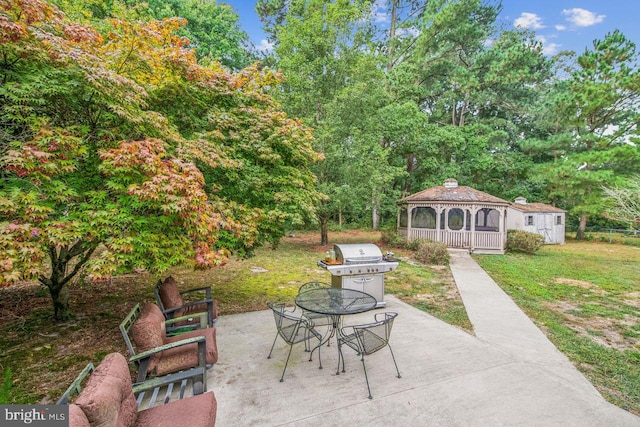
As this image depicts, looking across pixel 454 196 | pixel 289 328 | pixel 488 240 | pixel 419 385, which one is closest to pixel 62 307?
pixel 289 328

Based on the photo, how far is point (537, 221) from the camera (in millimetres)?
16578

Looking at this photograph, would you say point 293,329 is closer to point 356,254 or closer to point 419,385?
point 419,385

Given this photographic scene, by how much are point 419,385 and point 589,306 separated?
18.8 ft

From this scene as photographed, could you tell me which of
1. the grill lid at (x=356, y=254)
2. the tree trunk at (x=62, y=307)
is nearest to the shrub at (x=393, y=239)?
the grill lid at (x=356, y=254)

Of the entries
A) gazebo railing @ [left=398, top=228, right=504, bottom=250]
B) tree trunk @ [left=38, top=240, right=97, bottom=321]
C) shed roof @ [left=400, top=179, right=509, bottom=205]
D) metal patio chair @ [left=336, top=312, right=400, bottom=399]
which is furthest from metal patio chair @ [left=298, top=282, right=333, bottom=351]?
shed roof @ [left=400, top=179, right=509, bottom=205]

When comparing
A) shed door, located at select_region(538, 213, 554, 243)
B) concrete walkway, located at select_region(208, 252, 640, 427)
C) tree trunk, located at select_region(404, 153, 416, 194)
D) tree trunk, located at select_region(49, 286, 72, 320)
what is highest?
tree trunk, located at select_region(404, 153, 416, 194)

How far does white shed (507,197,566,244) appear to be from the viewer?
1645cm

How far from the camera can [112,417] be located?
1.75 m

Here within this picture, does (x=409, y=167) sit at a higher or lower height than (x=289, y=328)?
higher

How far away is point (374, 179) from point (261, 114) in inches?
315

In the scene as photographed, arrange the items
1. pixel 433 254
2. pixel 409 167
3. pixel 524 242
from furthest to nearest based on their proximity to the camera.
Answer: pixel 409 167
pixel 524 242
pixel 433 254

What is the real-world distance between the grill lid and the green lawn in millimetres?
3089

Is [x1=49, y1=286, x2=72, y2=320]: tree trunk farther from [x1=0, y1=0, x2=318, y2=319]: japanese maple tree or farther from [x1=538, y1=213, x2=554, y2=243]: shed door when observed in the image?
[x1=538, y1=213, x2=554, y2=243]: shed door

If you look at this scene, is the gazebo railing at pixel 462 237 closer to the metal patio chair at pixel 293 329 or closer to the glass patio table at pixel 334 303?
the glass patio table at pixel 334 303
